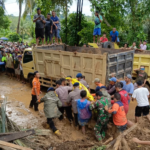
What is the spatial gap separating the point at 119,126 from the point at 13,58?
753 cm

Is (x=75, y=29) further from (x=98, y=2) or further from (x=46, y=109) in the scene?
(x=46, y=109)

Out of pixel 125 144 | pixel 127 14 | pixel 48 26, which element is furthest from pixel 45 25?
pixel 125 144

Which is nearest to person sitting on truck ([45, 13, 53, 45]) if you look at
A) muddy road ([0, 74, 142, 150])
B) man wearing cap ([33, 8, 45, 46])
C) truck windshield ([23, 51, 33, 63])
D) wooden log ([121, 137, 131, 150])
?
man wearing cap ([33, 8, 45, 46])

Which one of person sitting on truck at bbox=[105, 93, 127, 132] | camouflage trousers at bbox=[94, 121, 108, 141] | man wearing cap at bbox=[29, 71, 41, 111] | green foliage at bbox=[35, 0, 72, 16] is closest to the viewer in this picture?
person sitting on truck at bbox=[105, 93, 127, 132]

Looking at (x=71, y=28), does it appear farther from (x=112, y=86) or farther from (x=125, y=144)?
(x=125, y=144)

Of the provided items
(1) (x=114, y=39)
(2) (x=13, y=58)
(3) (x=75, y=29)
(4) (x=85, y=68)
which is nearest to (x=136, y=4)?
(1) (x=114, y=39)

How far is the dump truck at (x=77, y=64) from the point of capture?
16.7 feet

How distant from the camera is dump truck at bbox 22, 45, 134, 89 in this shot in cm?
509

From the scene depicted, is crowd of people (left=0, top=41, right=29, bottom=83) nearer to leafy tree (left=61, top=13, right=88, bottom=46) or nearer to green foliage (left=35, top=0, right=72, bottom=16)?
leafy tree (left=61, top=13, right=88, bottom=46)

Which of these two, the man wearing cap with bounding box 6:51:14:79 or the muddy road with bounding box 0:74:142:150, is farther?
the man wearing cap with bounding box 6:51:14:79

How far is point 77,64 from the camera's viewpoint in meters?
5.66

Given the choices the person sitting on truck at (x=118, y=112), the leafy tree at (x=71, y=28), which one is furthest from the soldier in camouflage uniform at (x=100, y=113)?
the leafy tree at (x=71, y=28)

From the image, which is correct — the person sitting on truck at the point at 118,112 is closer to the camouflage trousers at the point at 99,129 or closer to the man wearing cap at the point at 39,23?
the camouflage trousers at the point at 99,129

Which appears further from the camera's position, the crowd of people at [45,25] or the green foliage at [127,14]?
the green foliage at [127,14]
